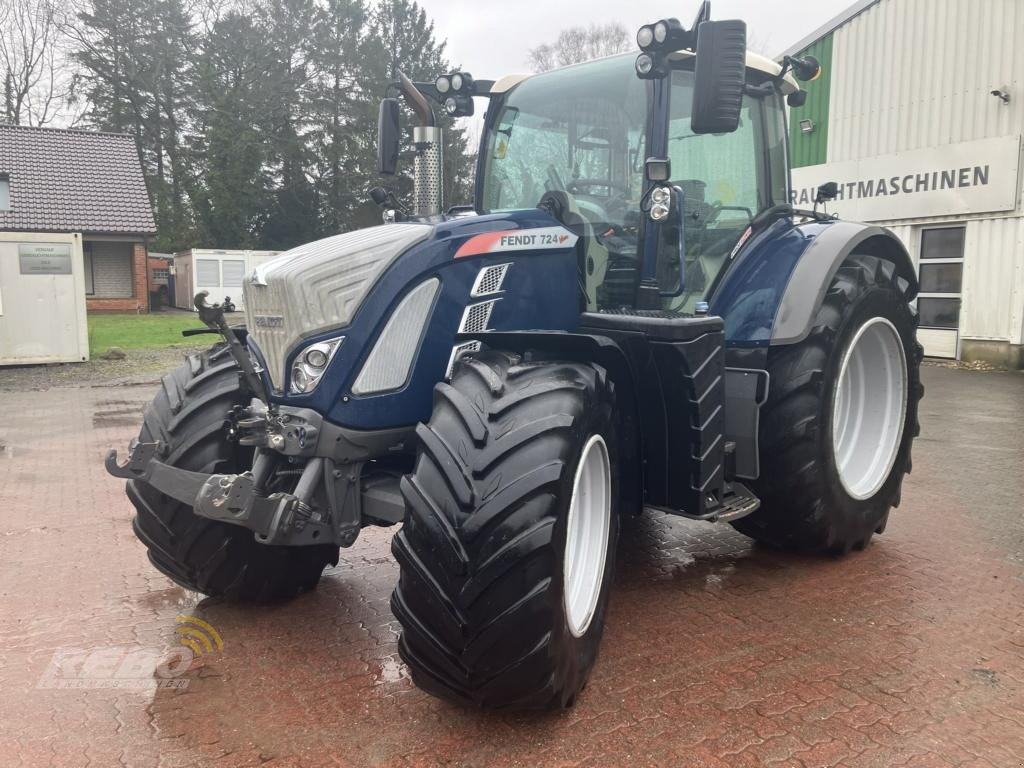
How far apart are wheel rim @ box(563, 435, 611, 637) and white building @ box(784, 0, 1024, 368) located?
11552mm

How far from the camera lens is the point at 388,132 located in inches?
170

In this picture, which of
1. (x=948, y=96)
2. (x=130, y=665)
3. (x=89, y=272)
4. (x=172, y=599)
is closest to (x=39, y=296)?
(x=172, y=599)

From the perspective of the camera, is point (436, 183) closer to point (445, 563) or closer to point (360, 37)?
point (445, 563)

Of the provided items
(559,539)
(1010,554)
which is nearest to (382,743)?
(559,539)

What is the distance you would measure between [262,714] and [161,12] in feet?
136

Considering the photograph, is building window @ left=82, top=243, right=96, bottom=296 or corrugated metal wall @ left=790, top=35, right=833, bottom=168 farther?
building window @ left=82, top=243, right=96, bottom=296

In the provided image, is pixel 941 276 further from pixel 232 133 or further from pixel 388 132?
pixel 232 133

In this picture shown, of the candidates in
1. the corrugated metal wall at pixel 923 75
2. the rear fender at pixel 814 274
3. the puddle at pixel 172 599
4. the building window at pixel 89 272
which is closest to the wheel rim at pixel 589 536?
the rear fender at pixel 814 274

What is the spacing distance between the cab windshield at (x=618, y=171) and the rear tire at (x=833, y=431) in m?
0.58

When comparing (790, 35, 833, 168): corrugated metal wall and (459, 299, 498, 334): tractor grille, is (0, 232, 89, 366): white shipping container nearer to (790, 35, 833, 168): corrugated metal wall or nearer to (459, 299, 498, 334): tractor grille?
(790, 35, 833, 168): corrugated metal wall

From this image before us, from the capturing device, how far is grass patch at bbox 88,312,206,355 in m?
17.8

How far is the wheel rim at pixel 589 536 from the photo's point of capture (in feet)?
10.1

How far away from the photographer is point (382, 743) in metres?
2.80

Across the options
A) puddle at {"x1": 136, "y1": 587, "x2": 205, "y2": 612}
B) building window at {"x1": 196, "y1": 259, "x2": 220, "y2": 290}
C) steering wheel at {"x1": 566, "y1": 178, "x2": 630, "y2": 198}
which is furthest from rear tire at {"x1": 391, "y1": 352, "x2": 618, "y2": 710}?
building window at {"x1": 196, "y1": 259, "x2": 220, "y2": 290}
